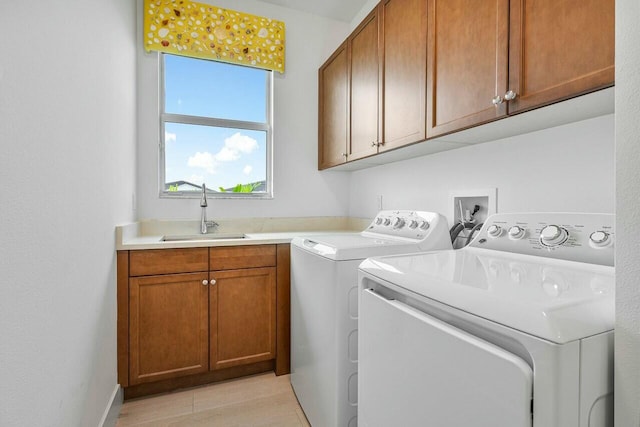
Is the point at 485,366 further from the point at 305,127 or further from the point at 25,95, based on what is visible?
the point at 305,127

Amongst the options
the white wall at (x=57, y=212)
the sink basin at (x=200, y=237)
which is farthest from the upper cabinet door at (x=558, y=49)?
the sink basin at (x=200, y=237)

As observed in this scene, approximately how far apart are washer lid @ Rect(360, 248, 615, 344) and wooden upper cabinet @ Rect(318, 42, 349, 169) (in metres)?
1.40

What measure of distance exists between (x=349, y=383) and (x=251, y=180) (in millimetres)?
1803

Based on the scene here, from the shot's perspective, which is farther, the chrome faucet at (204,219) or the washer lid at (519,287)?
the chrome faucet at (204,219)

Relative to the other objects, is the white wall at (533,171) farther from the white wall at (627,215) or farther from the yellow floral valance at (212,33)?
the yellow floral valance at (212,33)

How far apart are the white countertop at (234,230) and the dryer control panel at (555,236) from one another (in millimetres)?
1194

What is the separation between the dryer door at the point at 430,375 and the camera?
534 mm

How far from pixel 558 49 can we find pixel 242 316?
1915 mm

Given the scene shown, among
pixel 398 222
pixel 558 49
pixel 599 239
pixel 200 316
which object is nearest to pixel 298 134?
pixel 398 222

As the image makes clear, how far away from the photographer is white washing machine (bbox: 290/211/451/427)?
1242 millimetres

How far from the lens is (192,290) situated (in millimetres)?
1804

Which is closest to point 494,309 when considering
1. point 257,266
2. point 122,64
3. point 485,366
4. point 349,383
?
point 485,366

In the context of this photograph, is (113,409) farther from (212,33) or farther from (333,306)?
(212,33)

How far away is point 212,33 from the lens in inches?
91.0
